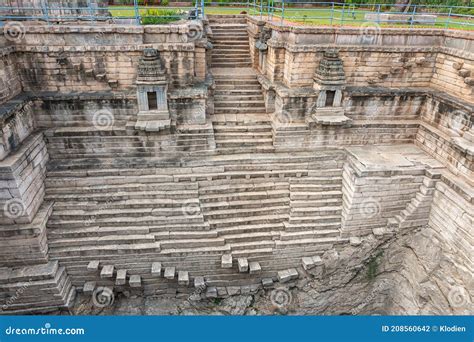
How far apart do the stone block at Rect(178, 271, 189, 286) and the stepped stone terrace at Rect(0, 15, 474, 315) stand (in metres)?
0.04

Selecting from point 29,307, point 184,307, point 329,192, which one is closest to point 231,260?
point 184,307

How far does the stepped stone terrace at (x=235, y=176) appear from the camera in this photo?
939 cm

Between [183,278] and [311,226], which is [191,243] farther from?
[311,226]

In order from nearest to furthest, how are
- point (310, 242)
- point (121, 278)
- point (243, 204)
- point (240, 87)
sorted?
point (121, 278), point (310, 242), point (243, 204), point (240, 87)

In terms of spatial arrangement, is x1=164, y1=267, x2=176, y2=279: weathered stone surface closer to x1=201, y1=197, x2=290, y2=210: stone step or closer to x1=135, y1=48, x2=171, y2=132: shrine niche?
x1=201, y1=197, x2=290, y2=210: stone step

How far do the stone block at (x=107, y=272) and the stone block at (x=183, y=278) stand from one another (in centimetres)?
186

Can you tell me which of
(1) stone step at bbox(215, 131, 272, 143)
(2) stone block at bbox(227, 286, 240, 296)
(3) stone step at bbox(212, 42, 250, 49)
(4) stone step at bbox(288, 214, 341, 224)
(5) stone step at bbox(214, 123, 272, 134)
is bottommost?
(2) stone block at bbox(227, 286, 240, 296)

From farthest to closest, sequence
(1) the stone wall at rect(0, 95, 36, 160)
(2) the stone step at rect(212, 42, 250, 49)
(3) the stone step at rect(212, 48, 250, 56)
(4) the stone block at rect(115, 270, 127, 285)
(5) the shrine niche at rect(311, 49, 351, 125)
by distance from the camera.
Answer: (2) the stone step at rect(212, 42, 250, 49), (3) the stone step at rect(212, 48, 250, 56), (5) the shrine niche at rect(311, 49, 351, 125), (4) the stone block at rect(115, 270, 127, 285), (1) the stone wall at rect(0, 95, 36, 160)

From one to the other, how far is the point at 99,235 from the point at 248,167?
4866 millimetres

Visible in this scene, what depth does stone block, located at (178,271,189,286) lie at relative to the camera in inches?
373

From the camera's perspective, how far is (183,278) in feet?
31.2

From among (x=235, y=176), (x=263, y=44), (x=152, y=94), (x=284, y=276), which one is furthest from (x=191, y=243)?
(x=263, y=44)

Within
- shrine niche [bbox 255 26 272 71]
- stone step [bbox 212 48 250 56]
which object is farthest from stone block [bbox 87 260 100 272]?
stone step [bbox 212 48 250 56]

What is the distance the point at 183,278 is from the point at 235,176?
11.2 feet
